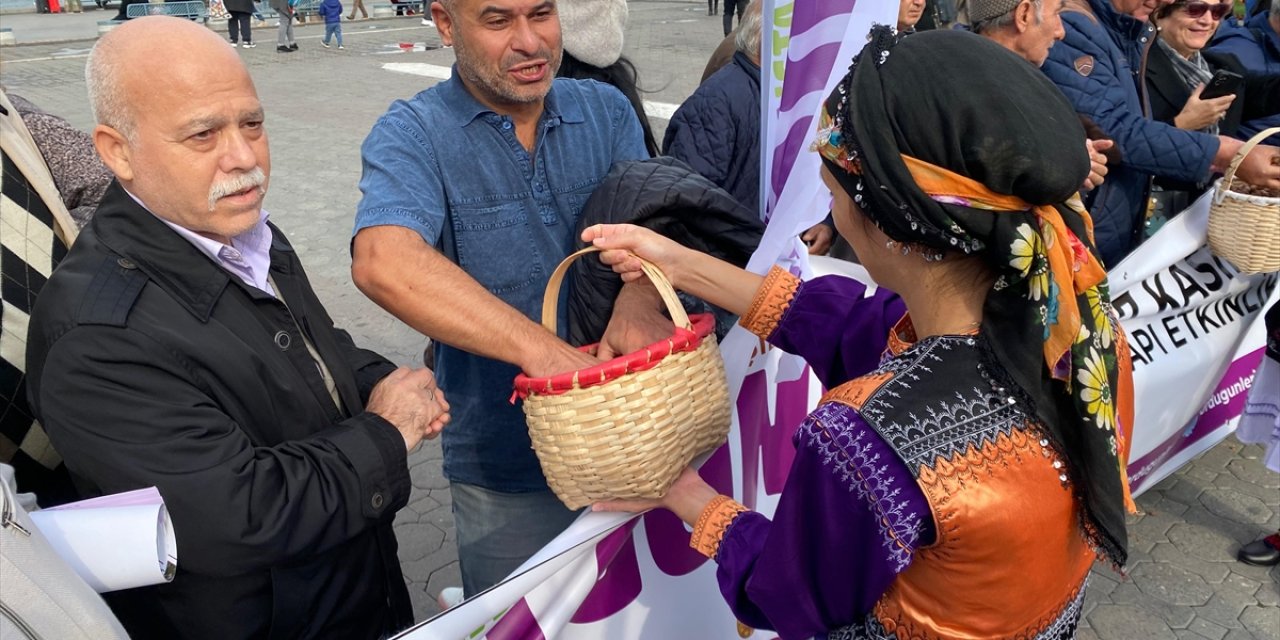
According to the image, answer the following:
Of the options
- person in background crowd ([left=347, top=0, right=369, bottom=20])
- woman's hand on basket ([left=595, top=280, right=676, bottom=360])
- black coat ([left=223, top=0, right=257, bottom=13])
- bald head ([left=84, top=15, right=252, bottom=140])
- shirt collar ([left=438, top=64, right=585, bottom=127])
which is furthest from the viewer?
person in background crowd ([left=347, top=0, right=369, bottom=20])

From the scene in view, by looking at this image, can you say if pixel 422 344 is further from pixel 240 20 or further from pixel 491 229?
pixel 240 20

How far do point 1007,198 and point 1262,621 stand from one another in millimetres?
3042

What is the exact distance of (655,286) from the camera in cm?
192

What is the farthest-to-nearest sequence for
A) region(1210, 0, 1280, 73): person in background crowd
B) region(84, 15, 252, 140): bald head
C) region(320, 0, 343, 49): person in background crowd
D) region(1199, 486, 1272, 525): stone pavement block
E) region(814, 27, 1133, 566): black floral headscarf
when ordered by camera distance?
region(320, 0, 343, 49): person in background crowd
region(1210, 0, 1280, 73): person in background crowd
region(1199, 486, 1272, 525): stone pavement block
region(84, 15, 252, 140): bald head
region(814, 27, 1133, 566): black floral headscarf

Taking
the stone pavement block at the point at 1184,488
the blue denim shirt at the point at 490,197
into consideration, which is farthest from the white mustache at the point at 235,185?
the stone pavement block at the point at 1184,488

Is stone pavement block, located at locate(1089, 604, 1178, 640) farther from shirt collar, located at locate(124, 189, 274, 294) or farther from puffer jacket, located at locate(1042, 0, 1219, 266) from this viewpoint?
shirt collar, located at locate(124, 189, 274, 294)

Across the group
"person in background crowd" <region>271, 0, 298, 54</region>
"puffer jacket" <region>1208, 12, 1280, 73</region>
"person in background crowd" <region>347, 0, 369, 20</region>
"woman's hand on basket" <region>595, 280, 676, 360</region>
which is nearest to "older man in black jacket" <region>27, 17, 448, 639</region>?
"woman's hand on basket" <region>595, 280, 676, 360</region>

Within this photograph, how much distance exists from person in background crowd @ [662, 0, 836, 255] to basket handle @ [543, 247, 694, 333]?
64.3 inches

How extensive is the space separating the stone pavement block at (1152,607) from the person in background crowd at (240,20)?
17.2 metres

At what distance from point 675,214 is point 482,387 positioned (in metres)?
0.66

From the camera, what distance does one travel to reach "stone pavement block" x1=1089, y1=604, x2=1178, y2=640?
10.9 ft

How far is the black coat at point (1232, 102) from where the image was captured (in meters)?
3.93

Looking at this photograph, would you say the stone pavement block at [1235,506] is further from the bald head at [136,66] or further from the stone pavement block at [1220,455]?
the bald head at [136,66]

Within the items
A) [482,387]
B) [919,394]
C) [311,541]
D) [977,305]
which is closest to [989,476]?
[919,394]
